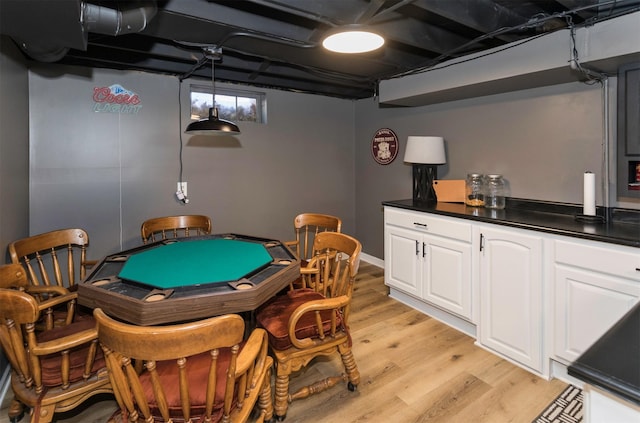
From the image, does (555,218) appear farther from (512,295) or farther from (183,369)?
(183,369)

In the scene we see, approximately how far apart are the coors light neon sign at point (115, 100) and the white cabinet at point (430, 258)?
2.57 m

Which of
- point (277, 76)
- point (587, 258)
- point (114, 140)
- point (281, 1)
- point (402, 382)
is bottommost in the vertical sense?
point (402, 382)

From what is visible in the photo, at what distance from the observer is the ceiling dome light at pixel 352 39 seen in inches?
63.2

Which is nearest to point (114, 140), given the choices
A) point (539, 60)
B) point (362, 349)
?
point (362, 349)

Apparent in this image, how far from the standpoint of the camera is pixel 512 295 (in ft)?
7.56

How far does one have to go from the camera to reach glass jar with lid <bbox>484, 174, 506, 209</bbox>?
2.92m

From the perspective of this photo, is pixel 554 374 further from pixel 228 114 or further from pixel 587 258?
pixel 228 114

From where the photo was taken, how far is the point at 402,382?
216 centimetres

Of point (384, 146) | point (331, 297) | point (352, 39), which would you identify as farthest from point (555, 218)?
point (384, 146)

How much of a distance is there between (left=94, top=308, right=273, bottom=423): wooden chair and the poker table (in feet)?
0.74

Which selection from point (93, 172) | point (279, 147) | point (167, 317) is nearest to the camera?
point (167, 317)

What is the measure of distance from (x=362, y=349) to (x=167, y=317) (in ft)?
4.97

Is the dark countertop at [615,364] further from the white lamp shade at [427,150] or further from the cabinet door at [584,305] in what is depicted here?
the white lamp shade at [427,150]

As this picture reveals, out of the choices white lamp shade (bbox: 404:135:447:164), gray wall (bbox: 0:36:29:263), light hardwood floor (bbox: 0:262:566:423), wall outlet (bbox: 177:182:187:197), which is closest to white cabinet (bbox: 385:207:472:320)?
light hardwood floor (bbox: 0:262:566:423)
